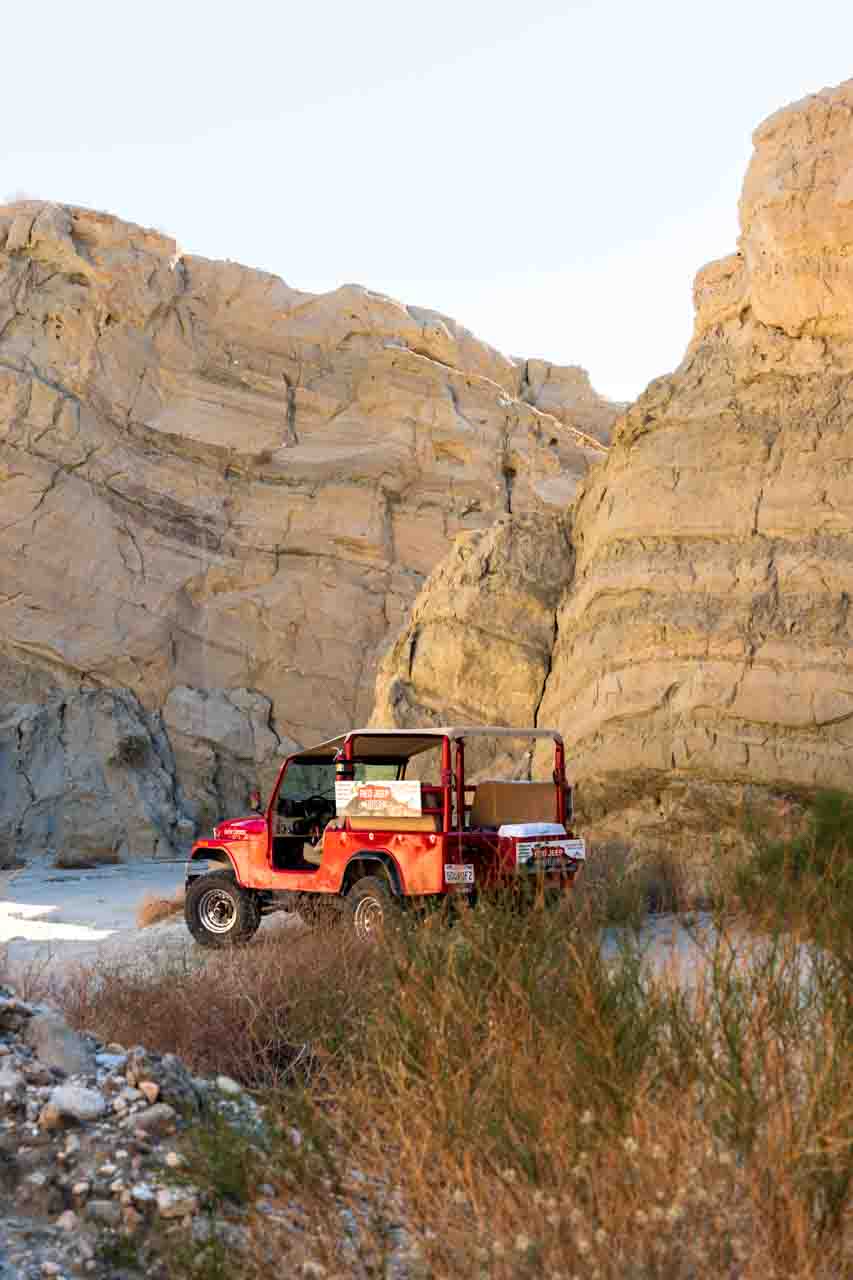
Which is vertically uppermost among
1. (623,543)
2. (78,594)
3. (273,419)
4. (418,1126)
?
(273,419)

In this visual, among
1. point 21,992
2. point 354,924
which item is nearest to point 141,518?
point 354,924

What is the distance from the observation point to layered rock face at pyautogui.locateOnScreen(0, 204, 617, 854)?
3206 centimetres

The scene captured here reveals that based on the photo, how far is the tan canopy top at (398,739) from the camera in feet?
36.6

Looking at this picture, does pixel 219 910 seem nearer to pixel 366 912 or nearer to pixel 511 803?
pixel 366 912

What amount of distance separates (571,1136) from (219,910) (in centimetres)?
958

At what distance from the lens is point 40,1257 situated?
427 cm

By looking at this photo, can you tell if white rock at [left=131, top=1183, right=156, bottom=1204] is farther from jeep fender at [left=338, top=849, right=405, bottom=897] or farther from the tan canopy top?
the tan canopy top

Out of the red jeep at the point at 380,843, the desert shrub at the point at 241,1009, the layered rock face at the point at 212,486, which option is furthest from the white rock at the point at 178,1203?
the layered rock face at the point at 212,486

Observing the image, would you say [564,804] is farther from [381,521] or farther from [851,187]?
[381,521]

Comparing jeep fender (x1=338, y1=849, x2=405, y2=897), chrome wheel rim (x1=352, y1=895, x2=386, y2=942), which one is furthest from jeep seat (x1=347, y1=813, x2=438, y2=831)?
chrome wheel rim (x1=352, y1=895, x2=386, y2=942)

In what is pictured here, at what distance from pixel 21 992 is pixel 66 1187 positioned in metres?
3.41

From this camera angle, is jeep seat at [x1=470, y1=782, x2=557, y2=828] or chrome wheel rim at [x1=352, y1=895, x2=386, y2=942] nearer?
chrome wheel rim at [x1=352, y1=895, x2=386, y2=942]

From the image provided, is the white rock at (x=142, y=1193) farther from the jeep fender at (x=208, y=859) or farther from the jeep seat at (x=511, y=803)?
the jeep fender at (x=208, y=859)

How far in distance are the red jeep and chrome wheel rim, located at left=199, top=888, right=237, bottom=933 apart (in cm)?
1
